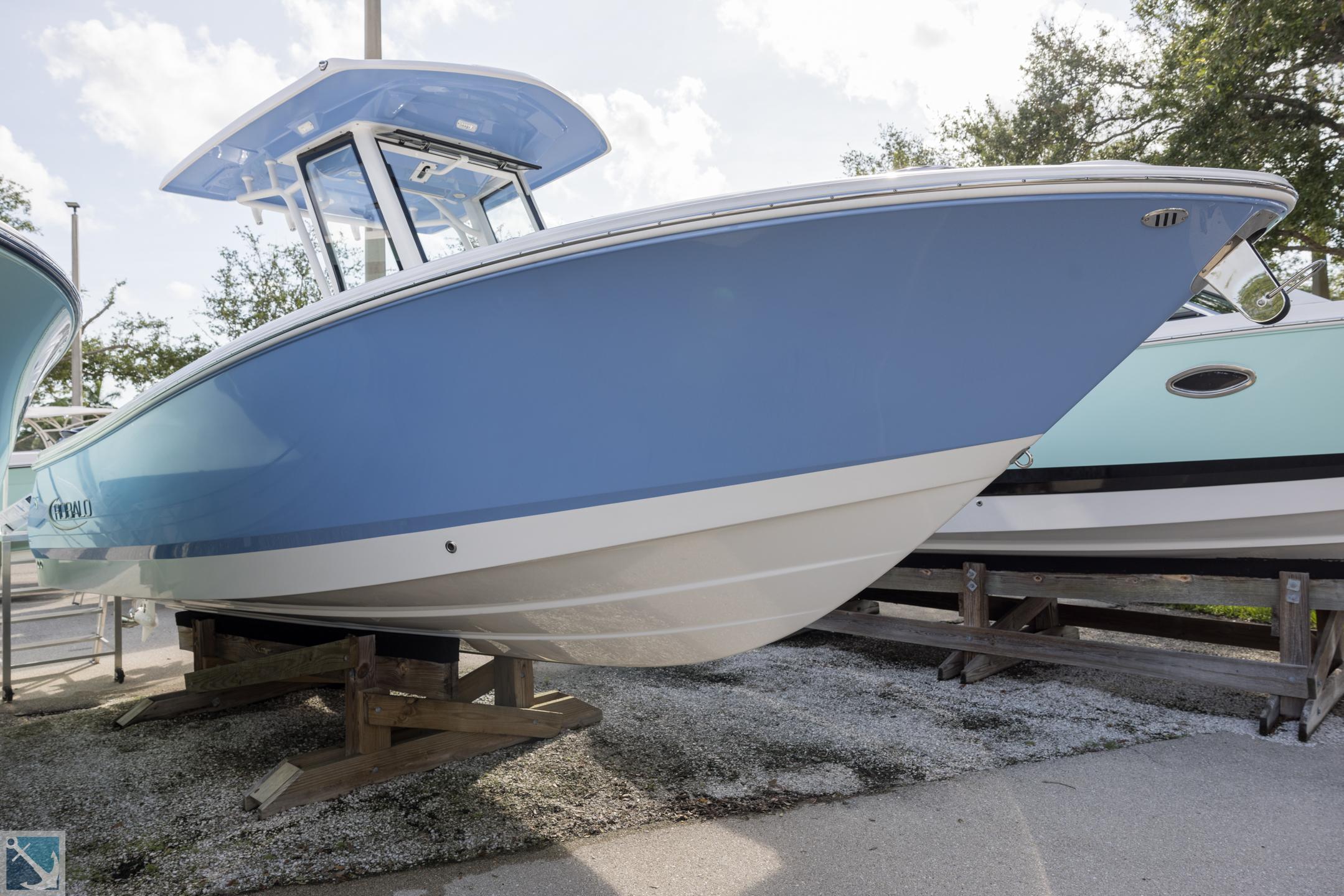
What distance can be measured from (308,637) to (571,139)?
→ 2569mm

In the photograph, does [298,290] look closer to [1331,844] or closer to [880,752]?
[880,752]

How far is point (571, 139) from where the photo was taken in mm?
3676

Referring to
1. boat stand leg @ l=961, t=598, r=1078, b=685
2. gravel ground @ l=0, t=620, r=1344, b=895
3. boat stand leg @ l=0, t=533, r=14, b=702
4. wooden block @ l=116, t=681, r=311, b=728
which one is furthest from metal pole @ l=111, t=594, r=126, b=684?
boat stand leg @ l=961, t=598, r=1078, b=685

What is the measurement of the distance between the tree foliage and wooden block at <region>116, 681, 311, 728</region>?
30.8 ft

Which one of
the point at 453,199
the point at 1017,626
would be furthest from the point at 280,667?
the point at 1017,626

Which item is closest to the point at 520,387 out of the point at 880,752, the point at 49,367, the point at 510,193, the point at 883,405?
the point at 883,405

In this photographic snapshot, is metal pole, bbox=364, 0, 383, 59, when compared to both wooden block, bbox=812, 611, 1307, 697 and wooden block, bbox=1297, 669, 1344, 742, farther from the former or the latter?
wooden block, bbox=1297, 669, 1344, 742

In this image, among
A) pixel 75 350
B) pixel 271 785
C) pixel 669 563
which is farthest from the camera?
pixel 75 350

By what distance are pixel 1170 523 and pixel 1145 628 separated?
2.78ft

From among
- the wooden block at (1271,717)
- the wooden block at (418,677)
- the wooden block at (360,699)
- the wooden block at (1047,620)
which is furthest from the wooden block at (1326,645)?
the wooden block at (360,699)

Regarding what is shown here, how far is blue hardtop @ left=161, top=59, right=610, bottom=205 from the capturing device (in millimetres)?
2996

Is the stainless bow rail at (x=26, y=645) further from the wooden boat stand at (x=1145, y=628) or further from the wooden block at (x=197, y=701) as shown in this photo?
the wooden boat stand at (x=1145, y=628)

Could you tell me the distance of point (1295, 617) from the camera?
11.1ft

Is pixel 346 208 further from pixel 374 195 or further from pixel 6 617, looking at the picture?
pixel 6 617
